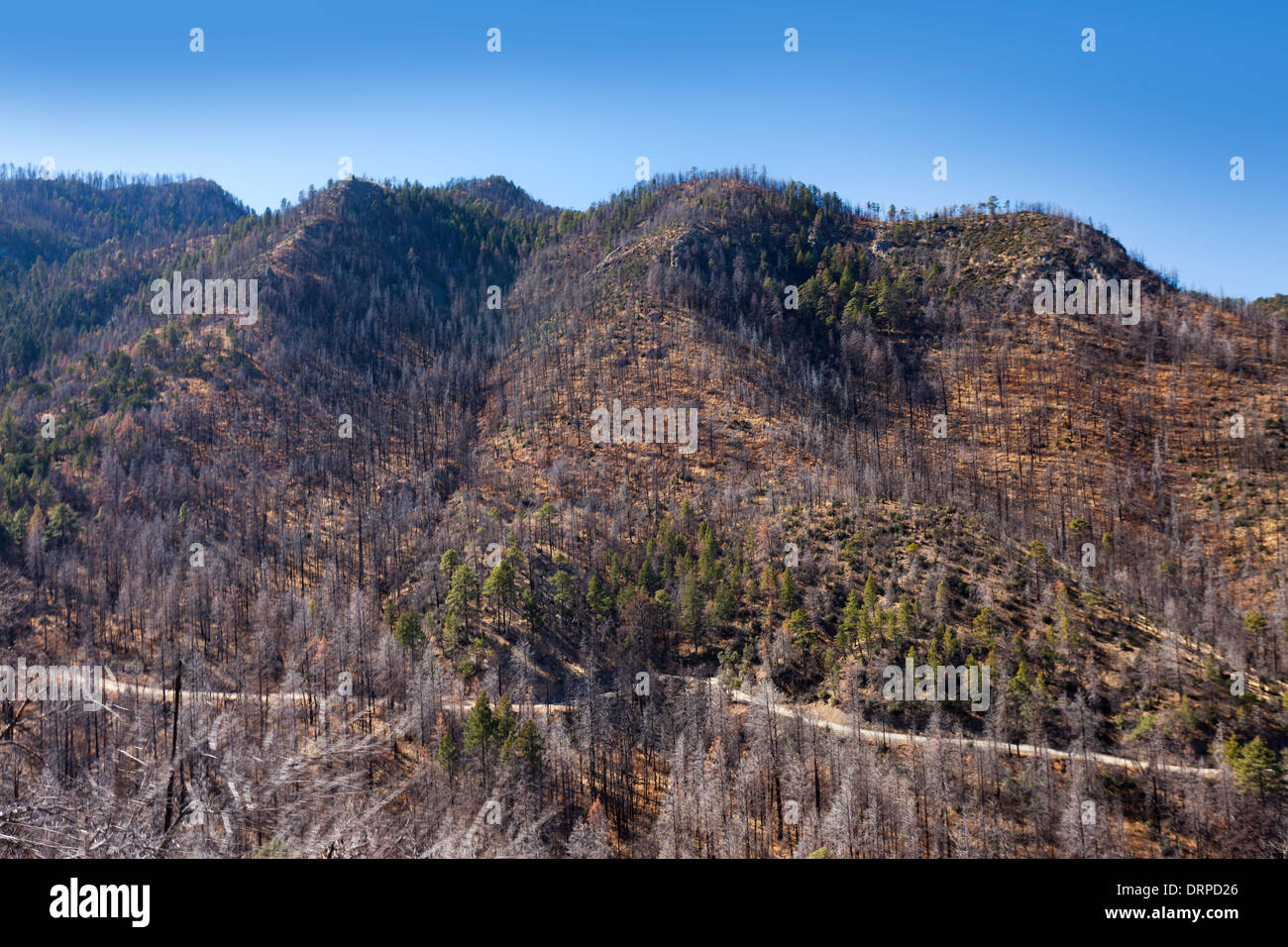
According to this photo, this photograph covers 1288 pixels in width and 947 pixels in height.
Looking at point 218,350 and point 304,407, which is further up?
point 218,350

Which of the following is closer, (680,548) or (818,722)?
(818,722)

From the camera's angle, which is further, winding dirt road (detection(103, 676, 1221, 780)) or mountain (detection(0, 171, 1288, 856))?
winding dirt road (detection(103, 676, 1221, 780))

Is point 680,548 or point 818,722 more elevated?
point 680,548

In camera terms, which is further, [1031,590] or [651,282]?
[651,282]

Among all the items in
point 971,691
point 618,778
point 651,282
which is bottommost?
point 618,778

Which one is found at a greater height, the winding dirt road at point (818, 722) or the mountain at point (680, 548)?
the mountain at point (680, 548)

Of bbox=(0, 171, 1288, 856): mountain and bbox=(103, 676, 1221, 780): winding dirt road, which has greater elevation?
bbox=(0, 171, 1288, 856): mountain

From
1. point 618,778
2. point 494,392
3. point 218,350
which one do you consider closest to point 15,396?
point 218,350
